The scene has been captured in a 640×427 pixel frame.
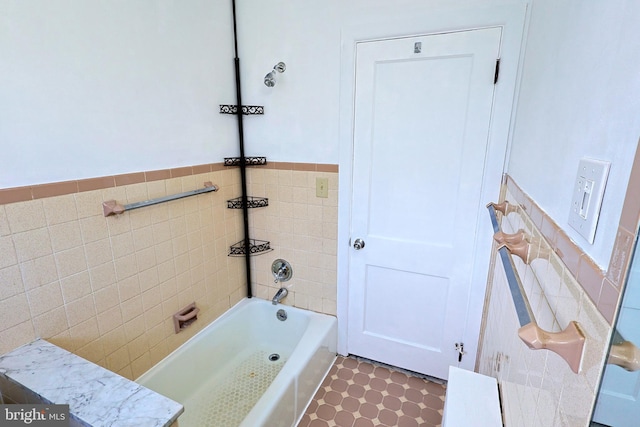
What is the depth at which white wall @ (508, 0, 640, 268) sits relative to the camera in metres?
0.44

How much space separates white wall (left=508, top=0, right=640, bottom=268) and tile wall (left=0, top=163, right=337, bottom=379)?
1.16m

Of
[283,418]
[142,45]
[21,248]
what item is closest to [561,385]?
[283,418]

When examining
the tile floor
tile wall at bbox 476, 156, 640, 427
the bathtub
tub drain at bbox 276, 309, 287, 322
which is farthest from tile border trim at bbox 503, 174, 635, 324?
tub drain at bbox 276, 309, 287, 322

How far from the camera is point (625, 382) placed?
0.39 metres

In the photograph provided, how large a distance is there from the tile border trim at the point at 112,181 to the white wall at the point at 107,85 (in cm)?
3

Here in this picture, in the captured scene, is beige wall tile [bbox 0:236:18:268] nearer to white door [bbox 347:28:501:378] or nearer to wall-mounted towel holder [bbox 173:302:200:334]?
wall-mounted towel holder [bbox 173:302:200:334]

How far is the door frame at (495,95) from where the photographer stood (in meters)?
1.47

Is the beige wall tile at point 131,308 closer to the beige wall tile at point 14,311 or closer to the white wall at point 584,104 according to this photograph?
the beige wall tile at point 14,311

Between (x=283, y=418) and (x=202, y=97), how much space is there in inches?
69.7

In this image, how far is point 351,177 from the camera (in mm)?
1920

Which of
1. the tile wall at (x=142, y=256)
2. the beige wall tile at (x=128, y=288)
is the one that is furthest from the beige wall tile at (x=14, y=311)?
the beige wall tile at (x=128, y=288)

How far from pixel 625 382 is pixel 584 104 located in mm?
486

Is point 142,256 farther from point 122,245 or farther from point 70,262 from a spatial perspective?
point 70,262

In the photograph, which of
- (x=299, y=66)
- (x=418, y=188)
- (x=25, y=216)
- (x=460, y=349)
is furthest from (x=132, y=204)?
(x=460, y=349)
